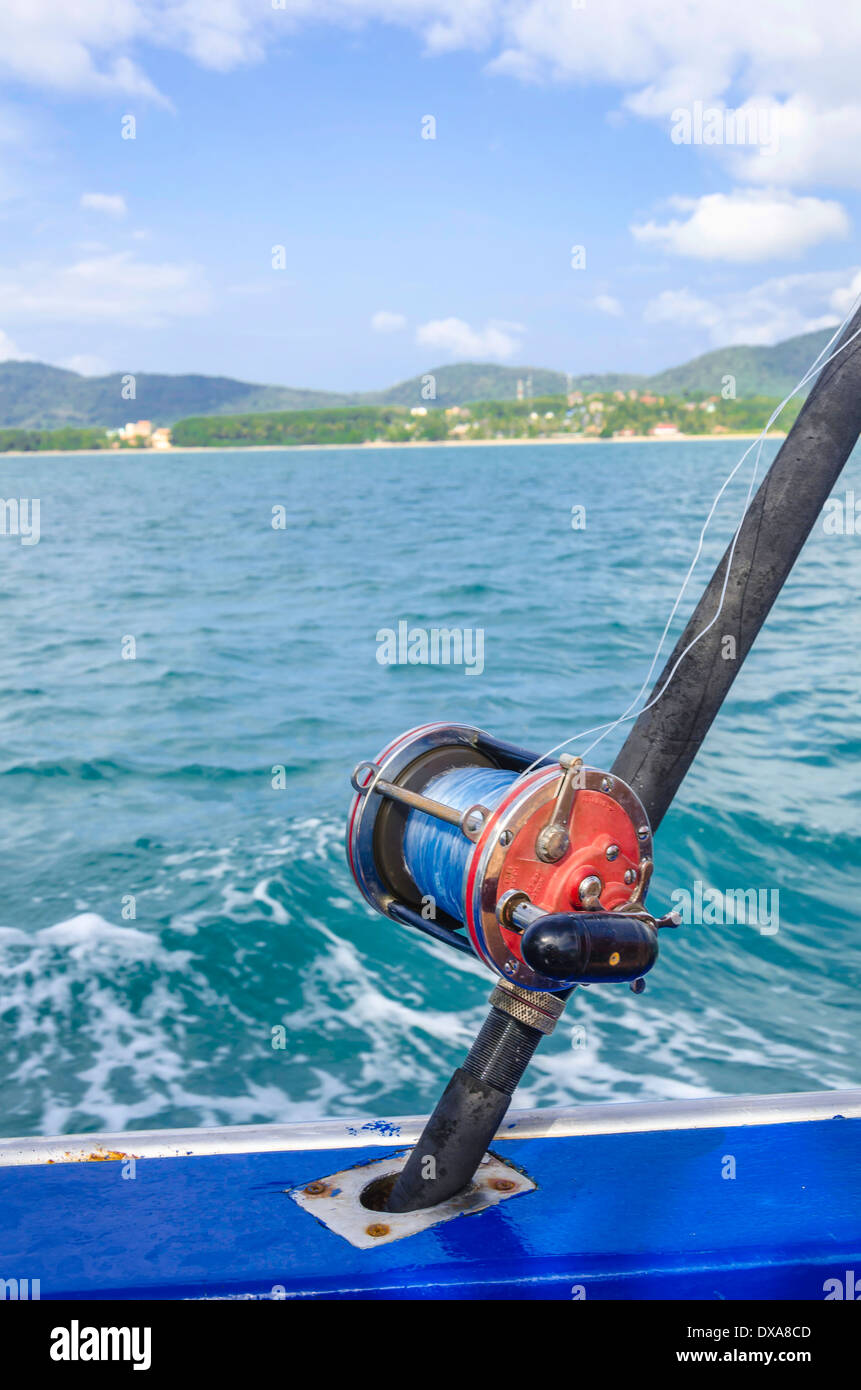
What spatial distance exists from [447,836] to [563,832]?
0.29 meters

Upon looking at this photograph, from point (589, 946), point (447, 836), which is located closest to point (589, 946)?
point (589, 946)

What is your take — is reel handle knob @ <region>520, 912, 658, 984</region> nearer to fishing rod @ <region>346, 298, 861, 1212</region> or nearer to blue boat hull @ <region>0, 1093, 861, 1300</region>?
fishing rod @ <region>346, 298, 861, 1212</region>

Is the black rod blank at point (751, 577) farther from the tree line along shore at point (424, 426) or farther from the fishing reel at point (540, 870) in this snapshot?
the tree line along shore at point (424, 426)

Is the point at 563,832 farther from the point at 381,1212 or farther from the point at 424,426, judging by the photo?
the point at 424,426

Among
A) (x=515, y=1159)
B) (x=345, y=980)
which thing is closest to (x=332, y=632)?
(x=345, y=980)

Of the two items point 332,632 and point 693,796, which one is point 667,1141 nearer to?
point 693,796

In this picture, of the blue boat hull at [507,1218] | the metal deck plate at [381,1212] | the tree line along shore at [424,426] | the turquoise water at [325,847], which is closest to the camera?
the blue boat hull at [507,1218]

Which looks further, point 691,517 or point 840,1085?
point 691,517

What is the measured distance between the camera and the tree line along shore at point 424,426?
9675cm

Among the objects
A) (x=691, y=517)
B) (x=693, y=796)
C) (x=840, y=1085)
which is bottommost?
(x=840, y=1085)

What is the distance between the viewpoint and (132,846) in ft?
24.9

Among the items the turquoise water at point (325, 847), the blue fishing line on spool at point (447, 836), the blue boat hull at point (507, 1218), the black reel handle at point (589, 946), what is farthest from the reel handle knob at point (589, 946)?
the turquoise water at point (325, 847)

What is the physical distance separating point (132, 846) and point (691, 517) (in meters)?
22.4

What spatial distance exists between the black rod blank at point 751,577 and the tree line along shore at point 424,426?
8560 cm
